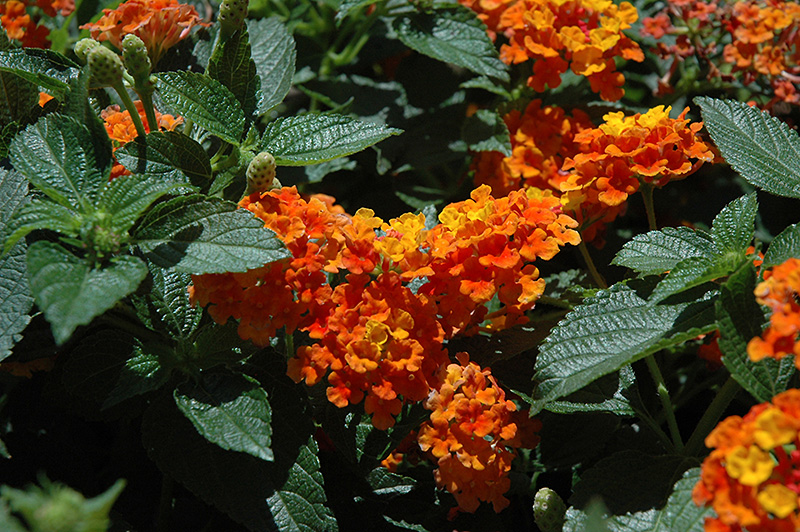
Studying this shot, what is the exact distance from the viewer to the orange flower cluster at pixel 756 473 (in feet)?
2.70

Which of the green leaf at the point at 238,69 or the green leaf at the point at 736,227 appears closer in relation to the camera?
the green leaf at the point at 736,227

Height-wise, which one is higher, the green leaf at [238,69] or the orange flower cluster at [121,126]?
the green leaf at [238,69]

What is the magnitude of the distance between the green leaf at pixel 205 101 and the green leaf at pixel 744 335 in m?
0.80

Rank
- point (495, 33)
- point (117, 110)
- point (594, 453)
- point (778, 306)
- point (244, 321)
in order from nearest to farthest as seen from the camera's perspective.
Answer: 1. point (778, 306)
2. point (244, 321)
3. point (594, 453)
4. point (117, 110)
5. point (495, 33)

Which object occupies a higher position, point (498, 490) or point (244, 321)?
point (244, 321)

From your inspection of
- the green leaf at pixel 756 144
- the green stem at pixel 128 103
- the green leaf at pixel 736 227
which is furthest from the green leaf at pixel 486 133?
the green stem at pixel 128 103

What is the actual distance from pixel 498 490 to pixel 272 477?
0.36m

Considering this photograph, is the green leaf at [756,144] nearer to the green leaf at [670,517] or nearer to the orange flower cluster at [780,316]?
the orange flower cluster at [780,316]

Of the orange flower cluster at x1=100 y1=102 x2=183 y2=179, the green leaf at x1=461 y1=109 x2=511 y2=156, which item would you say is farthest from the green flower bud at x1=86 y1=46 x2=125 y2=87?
the green leaf at x1=461 y1=109 x2=511 y2=156

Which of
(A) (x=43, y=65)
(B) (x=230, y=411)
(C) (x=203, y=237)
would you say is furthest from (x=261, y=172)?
(A) (x=43, y=65)

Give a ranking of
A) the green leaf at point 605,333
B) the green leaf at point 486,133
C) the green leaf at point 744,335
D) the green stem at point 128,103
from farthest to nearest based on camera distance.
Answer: the green leaf at point 486,133
the green stem at point 128,103
the green leaf at point 605,333
the green leaf at point 744,335

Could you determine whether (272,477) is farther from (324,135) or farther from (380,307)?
(324,135)

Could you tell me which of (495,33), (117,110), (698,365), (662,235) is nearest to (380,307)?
(662,235)

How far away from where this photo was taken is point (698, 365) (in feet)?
5.34
